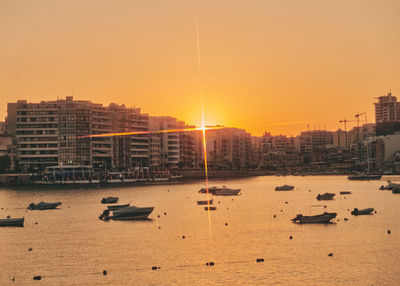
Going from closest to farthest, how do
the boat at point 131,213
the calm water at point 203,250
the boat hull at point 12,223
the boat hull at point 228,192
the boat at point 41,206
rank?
the calm water at point 203,250 < the boat hull at point 12,223 < the boat at point 131,213 < the boat at point 41,206 < the boat hull at point 228,192

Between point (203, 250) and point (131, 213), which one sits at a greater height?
point (131, 213)

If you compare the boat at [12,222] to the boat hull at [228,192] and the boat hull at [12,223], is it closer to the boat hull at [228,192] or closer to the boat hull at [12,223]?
the boat hull at [12,223]

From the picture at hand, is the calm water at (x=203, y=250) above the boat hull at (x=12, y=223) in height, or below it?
below

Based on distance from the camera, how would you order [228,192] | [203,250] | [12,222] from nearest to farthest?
[203,250] → [12,222] → [228,192]

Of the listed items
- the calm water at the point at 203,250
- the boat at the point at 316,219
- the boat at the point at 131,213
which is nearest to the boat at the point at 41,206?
the calm water at the point at 203,250

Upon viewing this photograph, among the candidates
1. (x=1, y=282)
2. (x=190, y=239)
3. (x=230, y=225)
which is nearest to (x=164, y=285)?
(x=1, y=282)

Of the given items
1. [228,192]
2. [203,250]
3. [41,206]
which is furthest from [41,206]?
[203,250]

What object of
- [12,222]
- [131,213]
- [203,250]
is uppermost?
[131,213]

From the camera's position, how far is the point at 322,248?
66.8 m

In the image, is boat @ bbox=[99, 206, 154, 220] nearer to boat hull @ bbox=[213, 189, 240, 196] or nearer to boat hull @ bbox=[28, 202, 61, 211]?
boat hull @ bbox=[28, 202, 61, 211]

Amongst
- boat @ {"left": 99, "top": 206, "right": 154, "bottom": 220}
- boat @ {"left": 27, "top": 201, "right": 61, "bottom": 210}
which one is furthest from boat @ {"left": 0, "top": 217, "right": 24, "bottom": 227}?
boat @ {"left": 27, "top": 201, "right": 61, "bottom": 210}

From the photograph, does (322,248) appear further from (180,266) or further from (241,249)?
(180,266)

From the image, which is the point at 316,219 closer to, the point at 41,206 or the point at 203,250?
the point at 203,250

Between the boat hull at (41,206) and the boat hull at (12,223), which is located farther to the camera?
the boat hull at (41,206)
